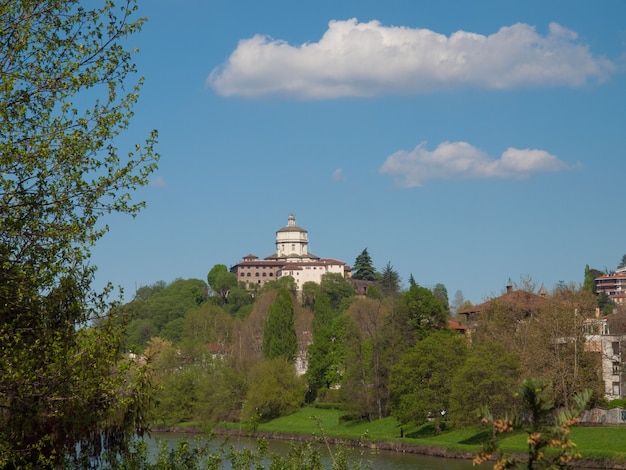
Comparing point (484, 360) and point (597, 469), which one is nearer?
point (597, 469)

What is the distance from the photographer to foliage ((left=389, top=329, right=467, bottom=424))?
155ft

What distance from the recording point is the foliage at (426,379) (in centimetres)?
4722

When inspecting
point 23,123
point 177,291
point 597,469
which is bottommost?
point 597,469

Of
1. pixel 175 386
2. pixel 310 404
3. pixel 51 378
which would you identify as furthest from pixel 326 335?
pixel 51 378

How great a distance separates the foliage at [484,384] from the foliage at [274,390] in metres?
16.1

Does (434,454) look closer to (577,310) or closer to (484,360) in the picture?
(484,360)

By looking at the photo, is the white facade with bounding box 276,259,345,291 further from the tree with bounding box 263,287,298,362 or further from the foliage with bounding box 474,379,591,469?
the foliage with bounding box 474,379,591,469

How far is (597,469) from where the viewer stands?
35.6 m

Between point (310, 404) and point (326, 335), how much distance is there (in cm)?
873

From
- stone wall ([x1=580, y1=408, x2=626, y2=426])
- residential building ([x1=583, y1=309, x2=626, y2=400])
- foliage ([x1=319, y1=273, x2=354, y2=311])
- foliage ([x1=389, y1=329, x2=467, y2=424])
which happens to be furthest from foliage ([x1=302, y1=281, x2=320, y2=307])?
stone wall ([x1=580, y1=408, x2=626, y2=426])

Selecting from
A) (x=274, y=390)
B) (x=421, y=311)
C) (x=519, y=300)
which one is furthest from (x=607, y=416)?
(x=274, y=390)

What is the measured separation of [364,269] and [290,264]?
1591cm

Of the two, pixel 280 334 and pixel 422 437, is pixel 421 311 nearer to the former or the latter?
pixel 422 437

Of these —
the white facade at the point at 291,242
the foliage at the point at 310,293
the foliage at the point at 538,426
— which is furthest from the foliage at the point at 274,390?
the white facade at the point at 291,242
